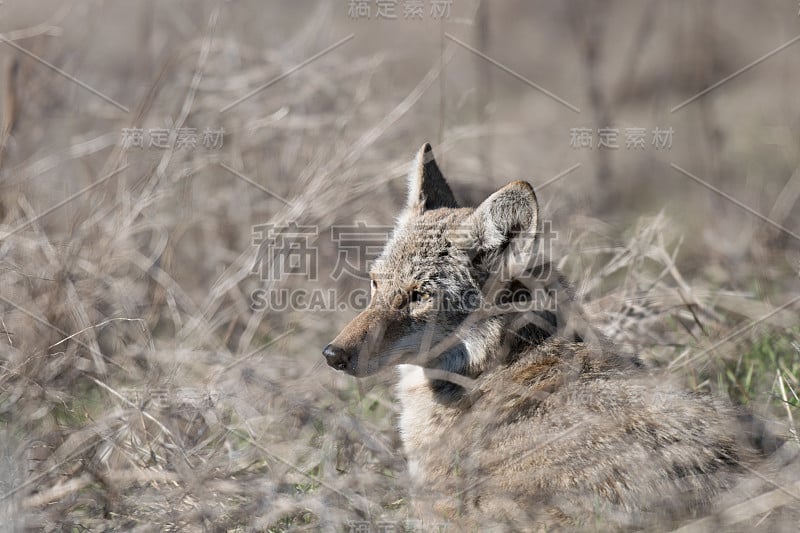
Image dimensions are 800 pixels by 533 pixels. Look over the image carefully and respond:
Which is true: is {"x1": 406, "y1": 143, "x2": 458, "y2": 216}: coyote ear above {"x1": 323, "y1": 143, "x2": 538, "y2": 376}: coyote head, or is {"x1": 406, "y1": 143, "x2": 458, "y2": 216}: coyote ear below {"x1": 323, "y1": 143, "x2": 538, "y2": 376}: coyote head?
above

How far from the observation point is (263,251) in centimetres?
596

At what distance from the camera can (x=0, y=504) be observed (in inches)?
145

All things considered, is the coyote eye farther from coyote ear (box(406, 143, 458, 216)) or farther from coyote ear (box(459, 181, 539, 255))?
coyote ear (box(406, 143, 458, 216))

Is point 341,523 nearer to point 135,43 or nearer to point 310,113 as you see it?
point 310,113

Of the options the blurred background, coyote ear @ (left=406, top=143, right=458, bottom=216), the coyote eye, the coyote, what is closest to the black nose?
the coyote

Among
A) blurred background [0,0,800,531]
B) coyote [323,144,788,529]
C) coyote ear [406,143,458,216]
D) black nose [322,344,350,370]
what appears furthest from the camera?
coyote ear [406,143,458,216]

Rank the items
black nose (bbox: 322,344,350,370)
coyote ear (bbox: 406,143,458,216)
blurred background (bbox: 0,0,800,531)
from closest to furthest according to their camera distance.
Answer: blurred background (bbox: 0,0,800,531)
black nose (bbox: 322,344,350,370)
coyote ear (bbox: 406,143,458,216)

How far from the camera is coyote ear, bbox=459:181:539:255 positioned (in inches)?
172

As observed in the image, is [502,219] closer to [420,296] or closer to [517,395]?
[420,296]

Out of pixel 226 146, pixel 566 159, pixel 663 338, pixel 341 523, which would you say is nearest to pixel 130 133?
pixel 226 146

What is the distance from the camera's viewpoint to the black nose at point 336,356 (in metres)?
4.34

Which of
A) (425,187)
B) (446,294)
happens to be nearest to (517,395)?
(446,294)

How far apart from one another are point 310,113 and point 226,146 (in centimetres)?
86

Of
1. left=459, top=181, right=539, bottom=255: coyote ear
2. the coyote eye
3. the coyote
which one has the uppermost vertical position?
left=459, top=181, right=539, bottom=255: coyote ear
